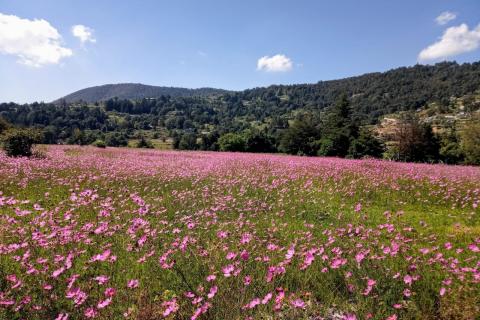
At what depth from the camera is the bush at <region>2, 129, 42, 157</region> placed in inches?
701

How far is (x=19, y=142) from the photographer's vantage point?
18125 millimetres

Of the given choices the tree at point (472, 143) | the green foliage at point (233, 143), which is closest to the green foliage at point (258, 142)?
the green foliage at point (233, 143)

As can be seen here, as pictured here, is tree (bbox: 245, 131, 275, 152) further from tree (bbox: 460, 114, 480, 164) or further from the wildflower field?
the wildflower field

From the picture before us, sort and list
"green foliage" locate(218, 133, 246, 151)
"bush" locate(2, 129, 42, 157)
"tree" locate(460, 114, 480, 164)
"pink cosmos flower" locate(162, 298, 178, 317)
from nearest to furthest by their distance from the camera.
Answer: "pink cosmos flower" locate(162, 298, 178, 317)
"bush" locate(2, 129, 42, 157)
"tree" locate(460, 114, 480, 164)
"green foliage" locate(218, 133, 246, 151)

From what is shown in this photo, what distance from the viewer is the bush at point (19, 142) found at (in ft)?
58.4

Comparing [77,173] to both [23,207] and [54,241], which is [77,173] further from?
[54,241]

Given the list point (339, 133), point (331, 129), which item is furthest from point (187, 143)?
point (339, 133)

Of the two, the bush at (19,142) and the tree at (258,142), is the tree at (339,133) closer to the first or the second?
the tree at (258,142)

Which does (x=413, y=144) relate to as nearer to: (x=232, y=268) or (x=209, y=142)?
(x=232, y=268)

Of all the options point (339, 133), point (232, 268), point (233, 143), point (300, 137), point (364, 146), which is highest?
point (339, 133)

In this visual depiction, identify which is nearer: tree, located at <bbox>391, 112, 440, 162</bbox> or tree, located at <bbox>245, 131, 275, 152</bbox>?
tree, located at <bbox>391, 112, 440, 162</bbox>

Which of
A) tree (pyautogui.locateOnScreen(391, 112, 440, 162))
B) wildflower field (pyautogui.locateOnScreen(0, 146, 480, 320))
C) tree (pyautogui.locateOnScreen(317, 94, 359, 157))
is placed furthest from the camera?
tree (pyautogui.locateOnScreen(317, 94, 359, 157))

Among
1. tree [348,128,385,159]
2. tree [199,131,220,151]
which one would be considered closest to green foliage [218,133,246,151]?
tree [199,131,220,151]

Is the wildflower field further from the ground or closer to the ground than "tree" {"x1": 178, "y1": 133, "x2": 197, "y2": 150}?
further from the ground
